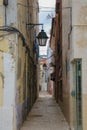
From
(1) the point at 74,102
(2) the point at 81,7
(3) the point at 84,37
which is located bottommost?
(1) the point at 74,102

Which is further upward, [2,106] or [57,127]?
[2,106]

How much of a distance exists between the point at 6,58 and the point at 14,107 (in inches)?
61.4

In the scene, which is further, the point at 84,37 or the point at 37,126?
the point at 37,126

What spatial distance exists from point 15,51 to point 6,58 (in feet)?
1.26

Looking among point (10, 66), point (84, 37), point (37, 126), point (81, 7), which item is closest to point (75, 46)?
point (84, 37)

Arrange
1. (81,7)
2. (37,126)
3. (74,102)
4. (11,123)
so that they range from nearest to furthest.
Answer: (11,123) → (81,7) → (74,102) → (37,126)

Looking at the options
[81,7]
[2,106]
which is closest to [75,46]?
[81,7]

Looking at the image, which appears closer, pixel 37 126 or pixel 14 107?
pixel 14 107

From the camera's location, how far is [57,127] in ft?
48.6

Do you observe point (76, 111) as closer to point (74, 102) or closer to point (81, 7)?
point (74, 102)

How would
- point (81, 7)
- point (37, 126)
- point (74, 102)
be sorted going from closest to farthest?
point (81, 7) < point (74, 102) < point (37, 126)

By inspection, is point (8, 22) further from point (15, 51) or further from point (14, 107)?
point (14, 107)

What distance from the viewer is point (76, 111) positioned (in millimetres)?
13648

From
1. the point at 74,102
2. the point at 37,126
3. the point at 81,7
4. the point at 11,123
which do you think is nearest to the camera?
the point at 11,123
